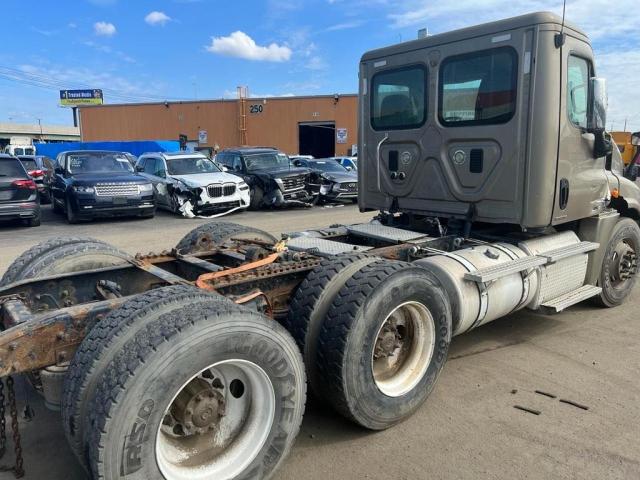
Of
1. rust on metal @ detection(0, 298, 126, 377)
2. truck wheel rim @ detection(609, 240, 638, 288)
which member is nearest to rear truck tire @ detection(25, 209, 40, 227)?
rust on metal @ detection(0, 298, 126, 377)

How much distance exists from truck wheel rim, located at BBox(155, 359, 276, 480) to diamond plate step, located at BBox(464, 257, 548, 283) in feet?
6.63

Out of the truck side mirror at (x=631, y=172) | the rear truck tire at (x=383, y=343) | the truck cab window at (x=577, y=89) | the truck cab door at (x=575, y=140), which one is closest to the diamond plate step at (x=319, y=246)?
the rear truck tire at (x=383, y=343)

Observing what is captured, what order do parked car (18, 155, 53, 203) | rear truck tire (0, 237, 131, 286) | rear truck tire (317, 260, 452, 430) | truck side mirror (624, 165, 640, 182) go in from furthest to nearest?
parked car (18, 155, 53, 203) → truck side mirror (624, 165, 640, 182) → rear truck tire (0, 237, 131, 286) → rear truck tire (317, 260, 452, 430)

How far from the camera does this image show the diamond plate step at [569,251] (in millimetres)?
4750

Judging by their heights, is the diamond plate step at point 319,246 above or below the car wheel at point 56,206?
above

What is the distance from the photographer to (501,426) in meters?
3.41

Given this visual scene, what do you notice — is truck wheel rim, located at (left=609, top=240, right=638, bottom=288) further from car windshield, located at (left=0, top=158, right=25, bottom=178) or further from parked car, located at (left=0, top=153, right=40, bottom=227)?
car windshield, located at (left=0, top=158, right=25, bottom=178)

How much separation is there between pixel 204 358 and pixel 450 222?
350cm

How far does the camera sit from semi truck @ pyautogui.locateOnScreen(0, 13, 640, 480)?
2387 millimetres

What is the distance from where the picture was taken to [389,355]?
11.6ft

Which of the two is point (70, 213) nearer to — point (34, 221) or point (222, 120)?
point (34, 221)

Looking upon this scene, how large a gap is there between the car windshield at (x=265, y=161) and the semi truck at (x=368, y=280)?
10.8 metres

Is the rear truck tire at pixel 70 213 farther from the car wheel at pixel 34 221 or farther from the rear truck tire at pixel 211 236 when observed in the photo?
the rear truck tire at pixel 211 236

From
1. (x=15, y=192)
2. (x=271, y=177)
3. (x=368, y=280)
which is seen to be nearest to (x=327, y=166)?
(x=271, y=177)
